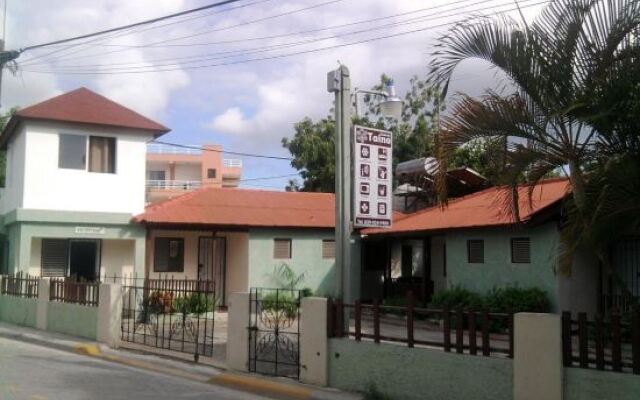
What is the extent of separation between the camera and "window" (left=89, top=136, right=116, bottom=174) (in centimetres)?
2048

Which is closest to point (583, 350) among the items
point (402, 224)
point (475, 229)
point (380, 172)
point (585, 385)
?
point (585, 385)

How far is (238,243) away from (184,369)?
35.0 ft

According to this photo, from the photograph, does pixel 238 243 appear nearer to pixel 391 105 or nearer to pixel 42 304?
pixel 42 304

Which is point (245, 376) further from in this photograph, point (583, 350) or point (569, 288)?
point (569, 288)

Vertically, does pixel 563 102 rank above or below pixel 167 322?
above

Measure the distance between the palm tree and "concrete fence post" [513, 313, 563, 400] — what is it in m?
0.66

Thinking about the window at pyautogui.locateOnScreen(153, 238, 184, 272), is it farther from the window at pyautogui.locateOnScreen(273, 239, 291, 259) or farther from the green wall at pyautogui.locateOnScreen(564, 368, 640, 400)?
the green wall at pyautogui.locateOnScreen(564, 368, 640, 400)

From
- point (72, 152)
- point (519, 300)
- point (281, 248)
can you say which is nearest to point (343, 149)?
point (519, 300)

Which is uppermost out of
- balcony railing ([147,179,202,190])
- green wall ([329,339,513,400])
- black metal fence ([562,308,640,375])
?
balcony railing ([147,179,202,190])

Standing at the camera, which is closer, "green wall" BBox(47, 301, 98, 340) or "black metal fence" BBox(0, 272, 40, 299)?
"green wall" BBox(47, 301, 98, 340)

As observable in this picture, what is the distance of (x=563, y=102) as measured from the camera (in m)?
7.30

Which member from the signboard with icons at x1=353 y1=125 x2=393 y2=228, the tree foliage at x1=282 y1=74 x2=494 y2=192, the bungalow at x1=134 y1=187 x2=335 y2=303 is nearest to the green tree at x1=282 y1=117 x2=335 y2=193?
the tree foliage at x1=282 y1=74 x2=494 y2=192

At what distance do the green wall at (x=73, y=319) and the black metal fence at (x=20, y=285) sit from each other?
1325 mm

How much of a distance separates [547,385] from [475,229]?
965 cm
